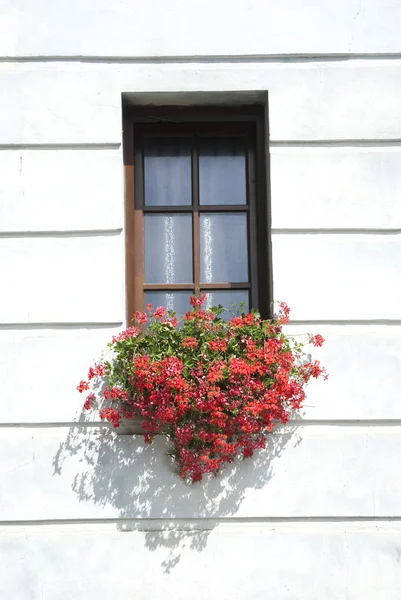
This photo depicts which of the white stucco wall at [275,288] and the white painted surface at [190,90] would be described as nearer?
the white stucco wall at [275,288]

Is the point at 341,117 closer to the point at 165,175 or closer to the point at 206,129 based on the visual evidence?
the point at 206,129

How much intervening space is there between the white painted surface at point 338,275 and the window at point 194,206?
0.33 metres

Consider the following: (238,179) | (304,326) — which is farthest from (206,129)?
(304,326)

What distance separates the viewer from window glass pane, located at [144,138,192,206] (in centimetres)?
454

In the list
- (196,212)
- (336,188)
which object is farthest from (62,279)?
(336,188)

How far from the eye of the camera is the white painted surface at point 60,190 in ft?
13.4

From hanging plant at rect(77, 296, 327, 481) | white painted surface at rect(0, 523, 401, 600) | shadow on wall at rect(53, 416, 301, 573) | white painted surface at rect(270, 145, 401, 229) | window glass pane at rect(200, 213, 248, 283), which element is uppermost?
white painted surface at rect(270, 145, 401, 229)

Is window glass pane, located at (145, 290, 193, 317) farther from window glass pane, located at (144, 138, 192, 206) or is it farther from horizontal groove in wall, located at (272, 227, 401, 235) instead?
horizontal groove in wall, located at (272, 227, 401, 235)

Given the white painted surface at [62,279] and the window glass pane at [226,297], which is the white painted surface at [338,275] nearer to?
the window glass pane at [226,297]

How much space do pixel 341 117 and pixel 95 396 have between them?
2.30 metres

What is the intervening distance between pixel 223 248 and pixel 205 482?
155 centimetres

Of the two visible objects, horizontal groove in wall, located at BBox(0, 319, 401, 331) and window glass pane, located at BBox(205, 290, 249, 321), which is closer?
horizontal groove in wall, located at BBox(0, 319, 401, 331)

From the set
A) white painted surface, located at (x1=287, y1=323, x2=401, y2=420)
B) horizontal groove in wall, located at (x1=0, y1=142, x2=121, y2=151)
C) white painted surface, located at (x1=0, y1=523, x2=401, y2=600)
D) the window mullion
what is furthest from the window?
white painted surface, located at (x1=0, y1=523, x2=401, y2=600)

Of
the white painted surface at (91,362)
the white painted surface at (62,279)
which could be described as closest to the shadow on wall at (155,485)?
the white painted surface at (91,362)
